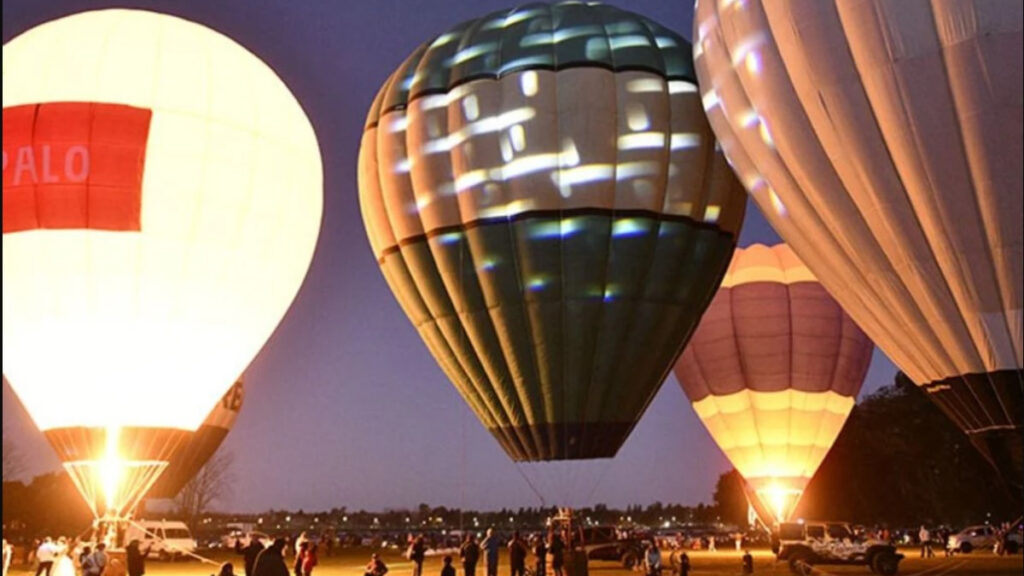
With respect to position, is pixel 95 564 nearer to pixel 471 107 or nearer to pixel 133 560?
pixel 133 560

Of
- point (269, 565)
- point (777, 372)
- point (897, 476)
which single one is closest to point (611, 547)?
point (777, 372)

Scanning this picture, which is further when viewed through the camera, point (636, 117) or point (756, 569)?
point (756, 569)

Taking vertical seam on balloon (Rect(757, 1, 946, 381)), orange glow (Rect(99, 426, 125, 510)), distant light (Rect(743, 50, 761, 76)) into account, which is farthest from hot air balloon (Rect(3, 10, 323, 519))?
vertical seam on balloon (Rect(757, 1, 946, 381))

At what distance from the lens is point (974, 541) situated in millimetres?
29734

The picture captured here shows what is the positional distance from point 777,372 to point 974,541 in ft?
34.9

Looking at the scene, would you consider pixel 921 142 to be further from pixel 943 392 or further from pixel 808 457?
pixel 808 457

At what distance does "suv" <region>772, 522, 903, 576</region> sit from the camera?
2020 cm

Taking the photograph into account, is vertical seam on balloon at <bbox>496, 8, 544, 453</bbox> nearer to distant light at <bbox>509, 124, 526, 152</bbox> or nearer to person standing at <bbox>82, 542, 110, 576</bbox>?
distant light at <bbox>509, 124, 526, 152</bbox>

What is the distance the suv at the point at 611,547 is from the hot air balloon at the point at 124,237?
9617 mm

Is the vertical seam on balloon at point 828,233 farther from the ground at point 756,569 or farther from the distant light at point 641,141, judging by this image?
the ground at point 756,569

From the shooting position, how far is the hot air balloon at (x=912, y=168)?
417 inches

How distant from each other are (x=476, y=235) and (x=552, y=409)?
289cm

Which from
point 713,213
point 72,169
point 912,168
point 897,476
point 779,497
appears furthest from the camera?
point 897,476

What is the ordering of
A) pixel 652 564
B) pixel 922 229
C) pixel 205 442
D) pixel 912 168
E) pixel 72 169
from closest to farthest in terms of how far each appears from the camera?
pixel 912 168 → pixel 922 229 → pixel 72 169 → pixel 652 564 → pixel 205 442
